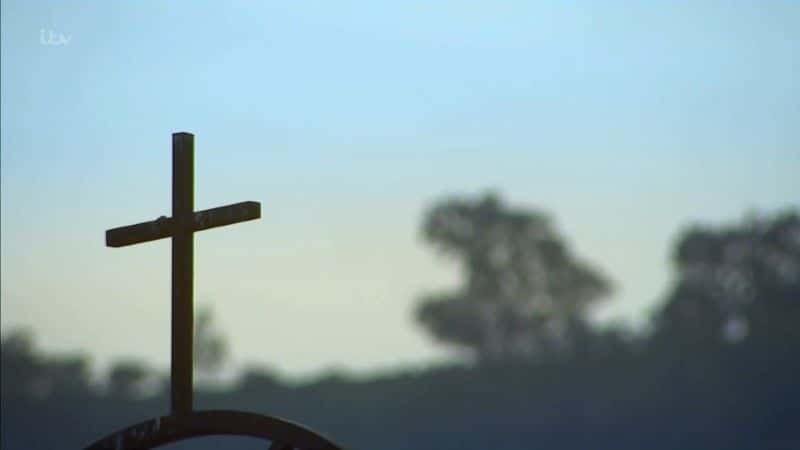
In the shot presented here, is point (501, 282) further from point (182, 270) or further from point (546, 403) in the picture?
point (182, 270)

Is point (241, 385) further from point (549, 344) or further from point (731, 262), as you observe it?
point (731, 262)

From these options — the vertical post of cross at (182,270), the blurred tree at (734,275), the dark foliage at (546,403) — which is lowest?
the vertical post of cross at (182,270)

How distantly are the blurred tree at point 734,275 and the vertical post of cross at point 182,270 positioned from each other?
3892 cm

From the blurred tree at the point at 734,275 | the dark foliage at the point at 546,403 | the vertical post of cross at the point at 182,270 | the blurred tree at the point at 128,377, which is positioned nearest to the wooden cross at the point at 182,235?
the vertical post of cross at the point at 182,270

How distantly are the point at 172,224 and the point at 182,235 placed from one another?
→ 83 mm

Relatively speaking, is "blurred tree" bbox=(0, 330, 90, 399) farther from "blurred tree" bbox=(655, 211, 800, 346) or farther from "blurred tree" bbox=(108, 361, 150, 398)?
"blurred tree" bbox=(655, 211, 800, 346)

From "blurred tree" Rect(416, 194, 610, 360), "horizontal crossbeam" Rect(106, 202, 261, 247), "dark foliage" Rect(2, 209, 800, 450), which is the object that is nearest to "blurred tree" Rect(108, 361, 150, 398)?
"dark foliage" Rect(2, 209, 800, 450)

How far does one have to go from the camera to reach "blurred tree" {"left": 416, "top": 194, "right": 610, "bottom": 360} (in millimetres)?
49906

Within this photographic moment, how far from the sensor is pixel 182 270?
20.4ft

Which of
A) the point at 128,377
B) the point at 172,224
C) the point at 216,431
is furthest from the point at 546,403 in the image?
the point at 216,431

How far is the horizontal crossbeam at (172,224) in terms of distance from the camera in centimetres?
606

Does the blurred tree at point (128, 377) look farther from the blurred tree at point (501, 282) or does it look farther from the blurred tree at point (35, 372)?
the blurred tree at point (501, 282)

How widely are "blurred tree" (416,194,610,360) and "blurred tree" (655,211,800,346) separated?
3.56 meters

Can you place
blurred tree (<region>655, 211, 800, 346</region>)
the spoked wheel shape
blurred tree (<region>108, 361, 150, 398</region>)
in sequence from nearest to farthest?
the spoked wheel shape
blurred tree (<region>108, 361, 150, 398</region>)
blurred tree (<region>655, 211, 800, 346</region>)
